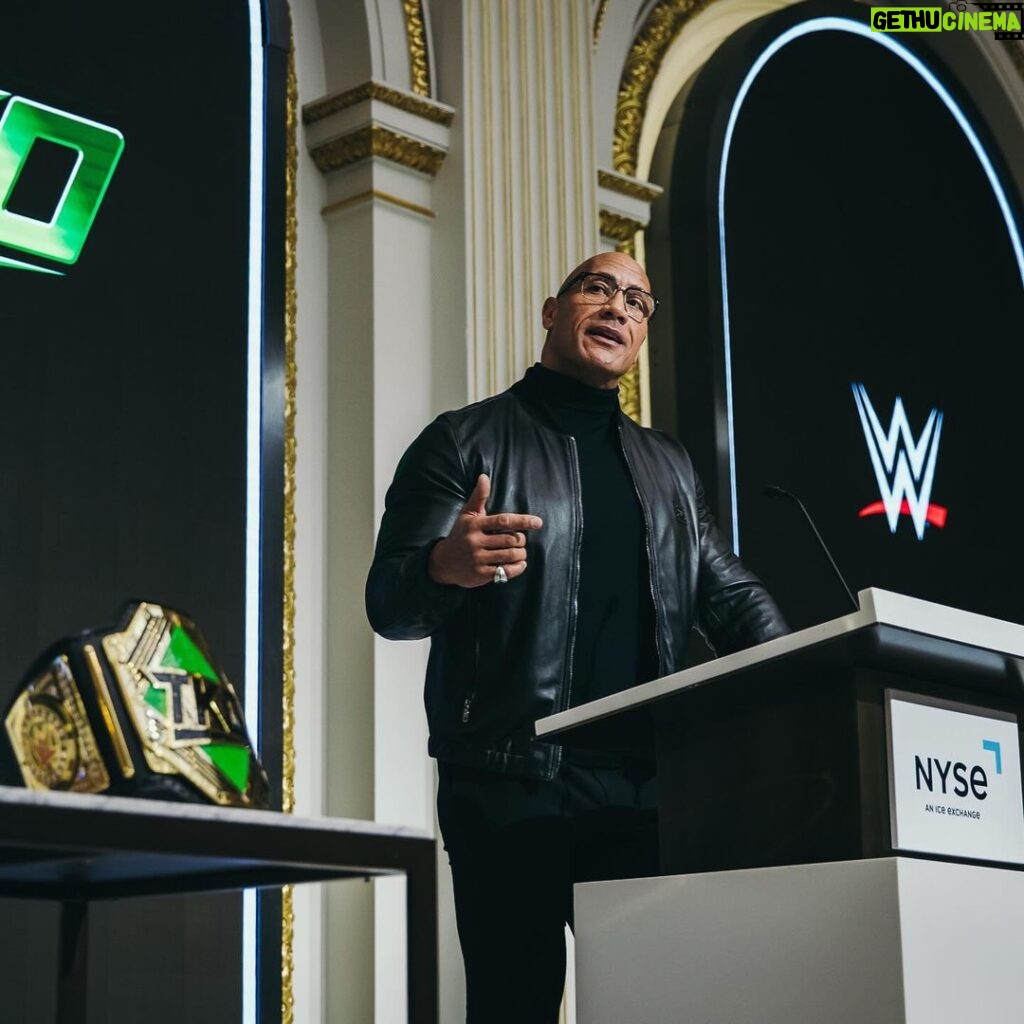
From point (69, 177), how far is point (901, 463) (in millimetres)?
2967

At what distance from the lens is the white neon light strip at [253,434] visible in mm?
3199

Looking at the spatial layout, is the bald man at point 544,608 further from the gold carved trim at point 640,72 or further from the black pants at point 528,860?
the gold carved trim at point 640,72

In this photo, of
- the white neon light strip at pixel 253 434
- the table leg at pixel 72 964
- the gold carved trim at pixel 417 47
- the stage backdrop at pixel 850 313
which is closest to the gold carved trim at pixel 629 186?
the stage backdrop at pixel 850 313

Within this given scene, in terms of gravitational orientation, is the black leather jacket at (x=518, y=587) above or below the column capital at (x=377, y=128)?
below

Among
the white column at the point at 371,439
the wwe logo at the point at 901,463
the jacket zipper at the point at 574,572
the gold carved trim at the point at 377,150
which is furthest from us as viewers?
the wwe logo at the point at 901,463

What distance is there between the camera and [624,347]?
8.15ft

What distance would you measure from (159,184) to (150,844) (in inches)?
94.9

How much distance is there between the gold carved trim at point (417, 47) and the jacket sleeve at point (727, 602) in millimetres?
1777

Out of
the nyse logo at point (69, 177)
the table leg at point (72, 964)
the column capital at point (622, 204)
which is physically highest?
the column capital at point (622, 204)

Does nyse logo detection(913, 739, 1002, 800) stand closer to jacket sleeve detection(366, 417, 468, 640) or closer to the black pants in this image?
the black pants

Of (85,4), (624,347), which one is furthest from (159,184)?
(624,347)

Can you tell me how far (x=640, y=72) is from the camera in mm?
4863

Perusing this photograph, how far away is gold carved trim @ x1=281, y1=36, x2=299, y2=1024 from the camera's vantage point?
10.8 feet

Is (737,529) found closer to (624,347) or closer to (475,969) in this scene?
(624,347)
